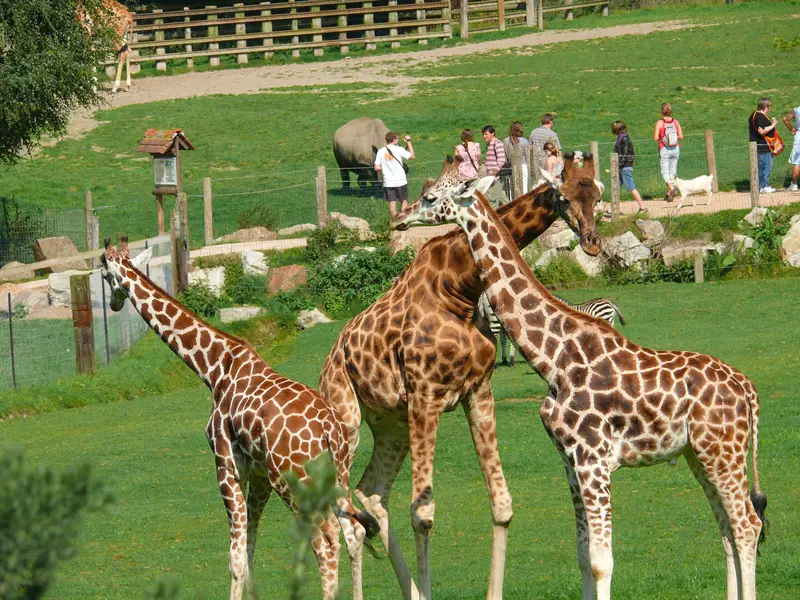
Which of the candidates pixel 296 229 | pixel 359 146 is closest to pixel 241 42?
pixel 359 146

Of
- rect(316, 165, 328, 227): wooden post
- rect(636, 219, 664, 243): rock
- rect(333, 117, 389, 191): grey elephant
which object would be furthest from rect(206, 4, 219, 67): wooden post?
rect(636, 219, 664, 243): rock

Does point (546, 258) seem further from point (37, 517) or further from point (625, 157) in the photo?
point (37, 517)

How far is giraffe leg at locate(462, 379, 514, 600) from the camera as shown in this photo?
854cm

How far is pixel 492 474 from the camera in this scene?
28.4 ft

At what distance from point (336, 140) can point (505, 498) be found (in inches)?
1135

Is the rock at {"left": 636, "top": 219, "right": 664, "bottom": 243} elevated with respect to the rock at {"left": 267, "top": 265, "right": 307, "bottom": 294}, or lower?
elevated

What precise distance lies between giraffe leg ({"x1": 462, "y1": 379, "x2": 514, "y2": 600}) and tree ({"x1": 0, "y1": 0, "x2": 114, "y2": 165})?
922 inches

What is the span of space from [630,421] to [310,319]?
1851 cm

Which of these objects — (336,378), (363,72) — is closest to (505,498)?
(336,378)

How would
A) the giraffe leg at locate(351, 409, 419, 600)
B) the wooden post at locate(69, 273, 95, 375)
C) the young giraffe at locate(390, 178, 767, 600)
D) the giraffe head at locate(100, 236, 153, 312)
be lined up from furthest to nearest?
the wooden post at locate(69, 273, 95, 375) < the giraffe head at locate(100, 236, 153, 312) < the giraffe leg at locate(351, 409, 419, 600) < the young giraffe at locate(390, 178, 767, 600)

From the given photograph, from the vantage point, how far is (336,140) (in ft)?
120

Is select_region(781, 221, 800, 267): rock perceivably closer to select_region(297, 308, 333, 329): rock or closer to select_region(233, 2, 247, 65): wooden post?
select_region(297, 308, 333, 329): rock

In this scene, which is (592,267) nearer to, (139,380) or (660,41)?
Result: (139,380)

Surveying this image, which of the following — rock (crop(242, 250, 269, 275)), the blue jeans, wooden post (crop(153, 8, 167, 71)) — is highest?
wooden post (crop(153, 8, 167, 71))
